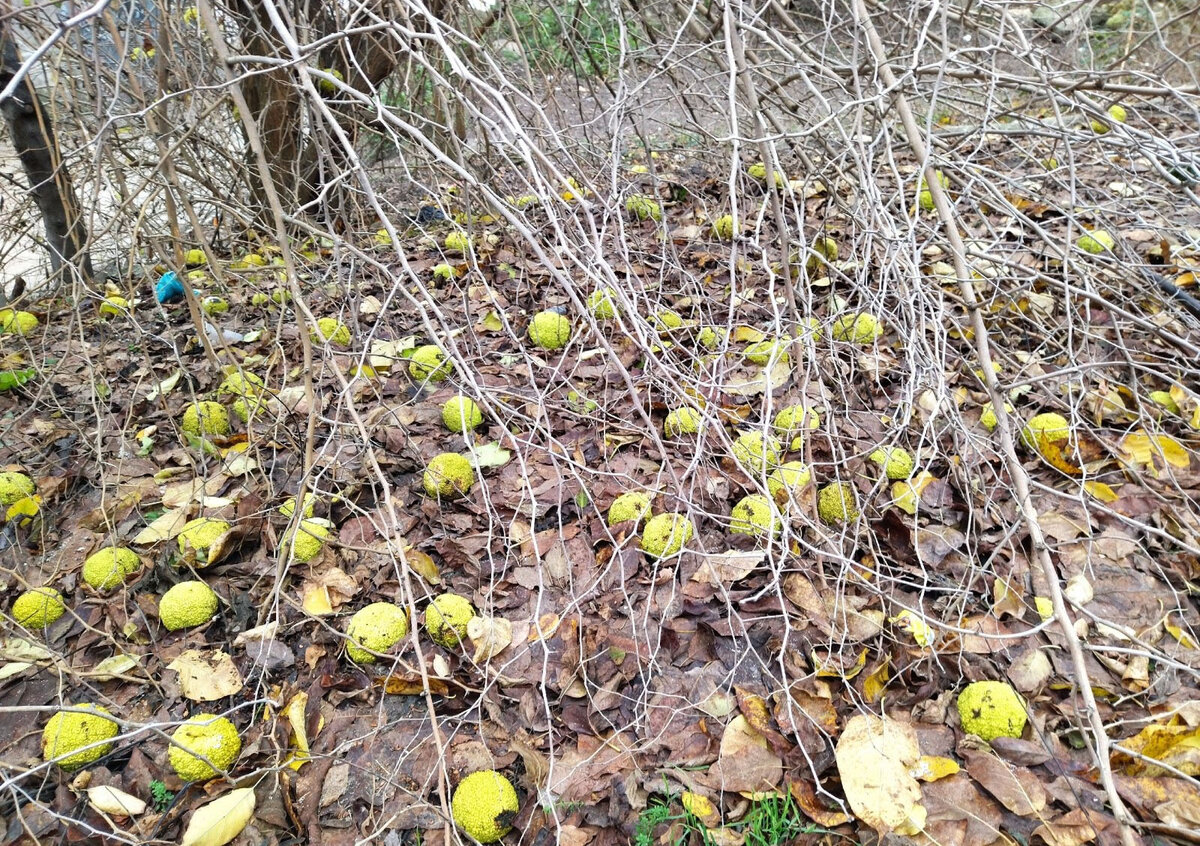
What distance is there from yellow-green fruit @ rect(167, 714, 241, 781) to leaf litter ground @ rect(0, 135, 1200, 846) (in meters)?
0.05

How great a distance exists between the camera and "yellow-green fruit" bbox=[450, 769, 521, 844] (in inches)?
61.9

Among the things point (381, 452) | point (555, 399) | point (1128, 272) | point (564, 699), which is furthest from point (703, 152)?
point (564, 699)

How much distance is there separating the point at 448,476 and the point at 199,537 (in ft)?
2.46

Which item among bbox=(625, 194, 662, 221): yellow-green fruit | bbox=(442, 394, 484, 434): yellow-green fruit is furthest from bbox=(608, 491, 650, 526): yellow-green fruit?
bbox=(625, 194, 662, 221): yellow-green fruit

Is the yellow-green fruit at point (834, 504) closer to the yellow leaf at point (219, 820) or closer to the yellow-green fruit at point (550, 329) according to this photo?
the yellow-green fruit at point (550, 329)

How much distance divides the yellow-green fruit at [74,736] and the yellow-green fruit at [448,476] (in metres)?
1.00

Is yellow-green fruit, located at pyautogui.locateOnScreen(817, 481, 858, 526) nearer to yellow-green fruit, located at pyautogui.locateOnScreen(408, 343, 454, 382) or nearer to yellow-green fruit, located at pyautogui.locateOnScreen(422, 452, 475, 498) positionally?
yellow-green fruit, located at pyautogui.locateOnScreen(422, 452, 475, 498)

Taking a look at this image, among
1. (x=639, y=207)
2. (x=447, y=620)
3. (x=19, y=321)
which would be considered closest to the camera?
(x=447, y=620)

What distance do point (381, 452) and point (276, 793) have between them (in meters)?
1.17

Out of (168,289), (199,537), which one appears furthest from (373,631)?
(168,289)

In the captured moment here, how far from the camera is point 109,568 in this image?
7.00 feet

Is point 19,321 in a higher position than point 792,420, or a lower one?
higher

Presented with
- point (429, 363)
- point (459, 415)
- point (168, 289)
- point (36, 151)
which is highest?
point (36, 151)

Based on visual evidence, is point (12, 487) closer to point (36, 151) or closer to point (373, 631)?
point (373, 631)
